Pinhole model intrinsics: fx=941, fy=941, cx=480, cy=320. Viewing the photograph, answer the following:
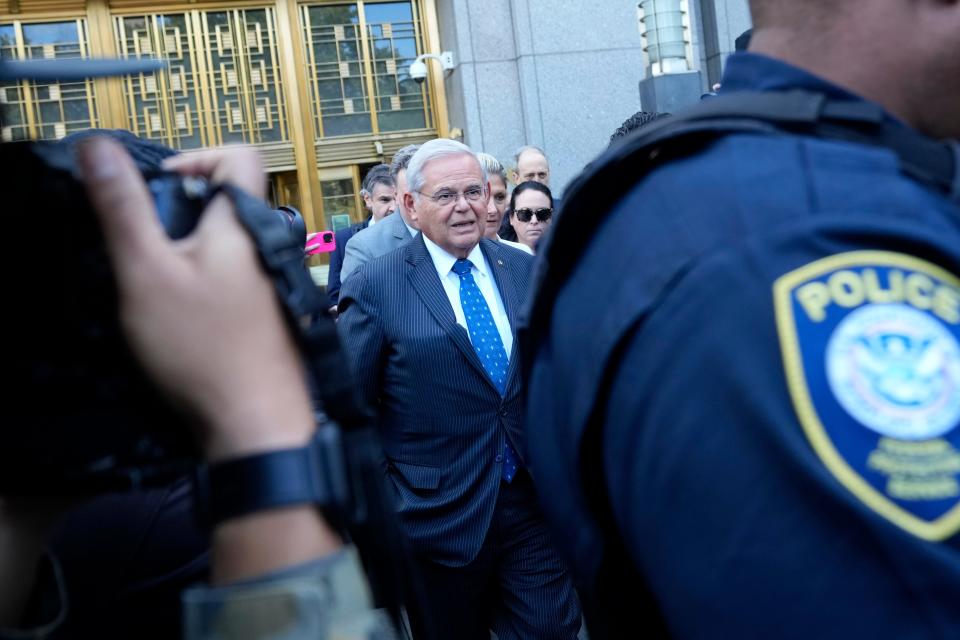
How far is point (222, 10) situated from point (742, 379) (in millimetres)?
12560

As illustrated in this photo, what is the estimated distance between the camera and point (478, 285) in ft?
12.2

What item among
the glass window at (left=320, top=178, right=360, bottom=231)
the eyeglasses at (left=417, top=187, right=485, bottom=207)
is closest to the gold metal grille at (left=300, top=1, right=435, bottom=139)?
the glass window at (left=320, top=178, right=360, bottom=231)

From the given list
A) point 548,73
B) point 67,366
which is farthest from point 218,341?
point 548,73

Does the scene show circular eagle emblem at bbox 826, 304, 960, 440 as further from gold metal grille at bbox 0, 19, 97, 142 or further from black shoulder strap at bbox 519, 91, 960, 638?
gold metal grille at bbox 0, 19, 97, 142

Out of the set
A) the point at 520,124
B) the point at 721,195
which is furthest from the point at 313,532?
the point at 520,124

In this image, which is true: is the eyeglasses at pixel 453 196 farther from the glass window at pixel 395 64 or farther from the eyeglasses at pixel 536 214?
the glass window at pixel 395 64

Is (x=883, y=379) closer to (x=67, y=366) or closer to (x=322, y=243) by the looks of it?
(x=67, y=366)

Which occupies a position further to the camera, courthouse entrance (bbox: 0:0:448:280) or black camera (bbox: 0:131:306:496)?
courthouse entrance (bbox: 0:0:448:280)

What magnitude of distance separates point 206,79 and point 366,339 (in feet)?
31.8

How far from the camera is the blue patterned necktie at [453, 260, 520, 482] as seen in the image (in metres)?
3.45

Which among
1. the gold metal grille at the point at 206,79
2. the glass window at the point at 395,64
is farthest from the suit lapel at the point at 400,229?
the glass window at the point at 395,64

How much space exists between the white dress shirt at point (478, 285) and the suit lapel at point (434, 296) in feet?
0.11

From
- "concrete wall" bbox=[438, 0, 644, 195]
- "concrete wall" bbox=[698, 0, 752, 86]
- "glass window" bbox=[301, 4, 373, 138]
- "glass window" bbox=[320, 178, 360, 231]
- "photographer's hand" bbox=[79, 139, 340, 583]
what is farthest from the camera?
"glass window" bbox=[320, 178, 360, 231]

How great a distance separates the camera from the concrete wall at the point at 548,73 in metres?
11.6
